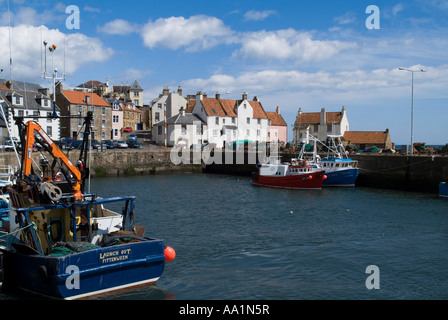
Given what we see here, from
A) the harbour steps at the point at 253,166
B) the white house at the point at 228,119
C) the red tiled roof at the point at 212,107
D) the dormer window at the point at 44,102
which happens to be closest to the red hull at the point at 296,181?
the harbour steps at the point at 253,166

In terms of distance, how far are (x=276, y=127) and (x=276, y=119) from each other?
5.35 feet

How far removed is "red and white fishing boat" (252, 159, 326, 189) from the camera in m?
42.7

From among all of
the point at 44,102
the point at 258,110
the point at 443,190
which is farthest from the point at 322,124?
the point at 44,102

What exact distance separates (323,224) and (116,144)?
1593 inches

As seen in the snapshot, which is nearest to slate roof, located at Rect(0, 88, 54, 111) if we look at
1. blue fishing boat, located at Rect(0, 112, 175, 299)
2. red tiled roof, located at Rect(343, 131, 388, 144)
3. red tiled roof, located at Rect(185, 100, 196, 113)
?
red tiled roof, located at Rect(185, 100, 196, 113)

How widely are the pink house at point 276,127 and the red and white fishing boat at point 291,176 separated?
1324 inches

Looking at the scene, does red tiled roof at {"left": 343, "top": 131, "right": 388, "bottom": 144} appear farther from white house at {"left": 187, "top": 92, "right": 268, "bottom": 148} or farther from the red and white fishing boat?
the red and white fishing boat

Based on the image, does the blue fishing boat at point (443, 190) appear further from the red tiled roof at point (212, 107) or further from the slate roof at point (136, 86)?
the slate roof at point (136, 86)

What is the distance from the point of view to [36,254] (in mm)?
13445

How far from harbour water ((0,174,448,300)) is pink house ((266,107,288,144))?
43219 mm

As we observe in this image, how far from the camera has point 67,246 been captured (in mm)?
13250

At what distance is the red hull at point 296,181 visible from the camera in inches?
1676
